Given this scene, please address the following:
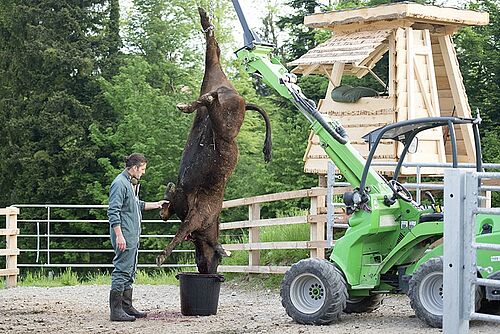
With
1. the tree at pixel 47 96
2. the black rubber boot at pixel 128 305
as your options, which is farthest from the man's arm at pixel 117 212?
the tree at pixel 47 96

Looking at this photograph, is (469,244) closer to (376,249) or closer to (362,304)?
(376,249)

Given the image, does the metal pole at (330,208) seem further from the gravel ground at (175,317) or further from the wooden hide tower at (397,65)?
the wooden hide tower at (397,65)

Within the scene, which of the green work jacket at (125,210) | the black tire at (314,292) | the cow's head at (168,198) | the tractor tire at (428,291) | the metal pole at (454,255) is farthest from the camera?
the cow's head at (168,198)

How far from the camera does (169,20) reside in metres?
37.8

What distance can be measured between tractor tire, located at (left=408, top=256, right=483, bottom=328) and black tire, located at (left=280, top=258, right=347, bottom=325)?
0.78m

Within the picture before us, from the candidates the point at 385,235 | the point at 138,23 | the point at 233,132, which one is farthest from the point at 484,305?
the point at 138,23

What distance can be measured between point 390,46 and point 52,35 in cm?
1687

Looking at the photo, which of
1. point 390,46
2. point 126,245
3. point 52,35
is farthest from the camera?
point 52,35

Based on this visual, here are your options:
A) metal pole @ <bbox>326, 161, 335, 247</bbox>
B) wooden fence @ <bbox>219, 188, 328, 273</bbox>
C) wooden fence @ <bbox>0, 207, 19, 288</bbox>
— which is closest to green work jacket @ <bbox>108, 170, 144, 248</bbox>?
metal pole @ <bbox>326, 161, 335, 247</bbox>

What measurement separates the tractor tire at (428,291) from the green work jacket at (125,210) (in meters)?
3.06

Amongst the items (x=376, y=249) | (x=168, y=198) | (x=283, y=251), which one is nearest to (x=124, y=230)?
(x=168, y=198)

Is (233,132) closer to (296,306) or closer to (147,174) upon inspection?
(296,306)

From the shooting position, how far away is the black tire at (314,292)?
33.7 ft

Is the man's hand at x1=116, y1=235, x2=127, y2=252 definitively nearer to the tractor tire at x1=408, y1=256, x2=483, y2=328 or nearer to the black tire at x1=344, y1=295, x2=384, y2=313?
the black tire at x1=344, y1=295, x2=384, y2=313
